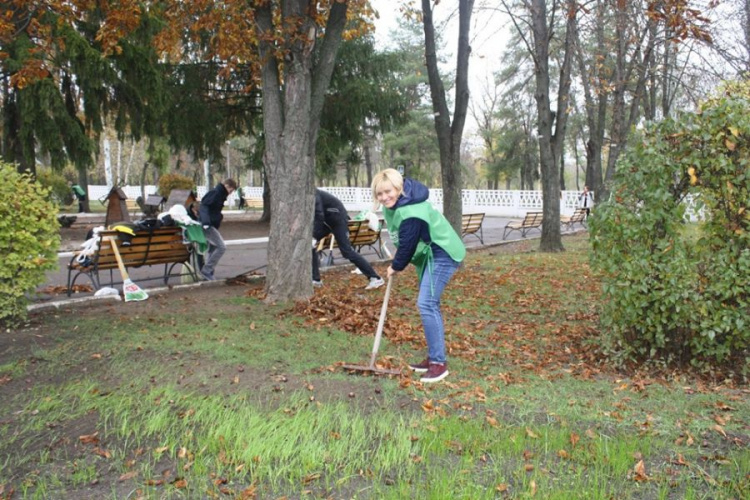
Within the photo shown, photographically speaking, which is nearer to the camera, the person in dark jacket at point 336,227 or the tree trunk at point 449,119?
the person in dark jacket at point 336,227

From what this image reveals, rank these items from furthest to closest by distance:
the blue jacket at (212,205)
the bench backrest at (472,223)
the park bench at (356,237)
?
the bench backrest at (472,223) < the park bench at (356,237) < the blue jacket at (212,205)

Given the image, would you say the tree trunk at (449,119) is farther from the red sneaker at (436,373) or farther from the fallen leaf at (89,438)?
the fallen leaf at (89,438)

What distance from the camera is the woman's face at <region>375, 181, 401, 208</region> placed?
459 cm

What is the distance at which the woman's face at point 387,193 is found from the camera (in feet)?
15.1

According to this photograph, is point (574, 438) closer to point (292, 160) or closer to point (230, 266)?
point (292, 160)

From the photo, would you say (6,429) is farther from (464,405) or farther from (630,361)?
(630,361)

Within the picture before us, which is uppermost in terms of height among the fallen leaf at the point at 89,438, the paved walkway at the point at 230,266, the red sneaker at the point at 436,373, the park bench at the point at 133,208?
the park bench at the point at 133,208

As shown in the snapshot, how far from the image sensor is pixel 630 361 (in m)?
5.34

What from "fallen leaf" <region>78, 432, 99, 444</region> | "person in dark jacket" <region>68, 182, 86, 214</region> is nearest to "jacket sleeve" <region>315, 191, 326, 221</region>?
"fallen leaf" <region>78, 432, 99, 444</region>

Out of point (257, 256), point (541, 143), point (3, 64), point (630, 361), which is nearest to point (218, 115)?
point (3, 64)

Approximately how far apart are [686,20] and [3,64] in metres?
13.9

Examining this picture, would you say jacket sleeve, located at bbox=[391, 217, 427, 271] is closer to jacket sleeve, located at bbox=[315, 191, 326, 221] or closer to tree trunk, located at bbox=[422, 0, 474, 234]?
jacket sleeve, located at bbox=[315, 191, 326, 221]

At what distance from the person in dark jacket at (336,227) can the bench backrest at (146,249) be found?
1962 mm

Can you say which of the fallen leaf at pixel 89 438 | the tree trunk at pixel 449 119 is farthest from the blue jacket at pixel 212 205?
the fallen leaf at pixel 89 438
